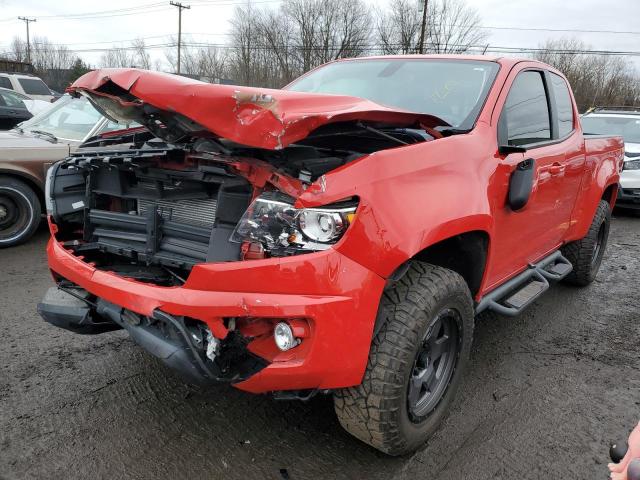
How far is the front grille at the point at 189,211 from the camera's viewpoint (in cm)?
254

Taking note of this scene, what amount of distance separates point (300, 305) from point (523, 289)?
7.07ft

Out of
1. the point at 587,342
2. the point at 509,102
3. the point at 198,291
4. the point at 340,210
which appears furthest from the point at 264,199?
the point at 587,342

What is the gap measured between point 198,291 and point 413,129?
1.33m

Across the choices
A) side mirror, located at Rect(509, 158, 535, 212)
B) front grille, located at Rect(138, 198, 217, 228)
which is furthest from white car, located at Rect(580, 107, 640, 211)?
front grille, located at Rect(138, 198, 217, 228)

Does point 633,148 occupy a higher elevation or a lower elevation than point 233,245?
higher

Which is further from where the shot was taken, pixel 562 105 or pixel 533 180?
pixel 562 105

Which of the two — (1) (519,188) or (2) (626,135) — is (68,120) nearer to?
(1) (519,188)

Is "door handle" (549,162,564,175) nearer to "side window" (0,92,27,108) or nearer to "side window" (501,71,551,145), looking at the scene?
"side window" (501,71,551,145)

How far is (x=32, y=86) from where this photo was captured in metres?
17.6

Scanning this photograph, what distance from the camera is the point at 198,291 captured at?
80.1 inches

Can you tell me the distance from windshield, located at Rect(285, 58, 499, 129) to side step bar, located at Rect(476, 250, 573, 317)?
109 centimetres

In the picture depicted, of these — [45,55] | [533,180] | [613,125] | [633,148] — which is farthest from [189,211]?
[45,55]

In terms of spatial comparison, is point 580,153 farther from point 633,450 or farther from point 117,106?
point 117,106

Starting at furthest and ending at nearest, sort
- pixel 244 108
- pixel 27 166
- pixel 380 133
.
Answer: pixel 27 166
pixel 380 133
pixel 244 108
